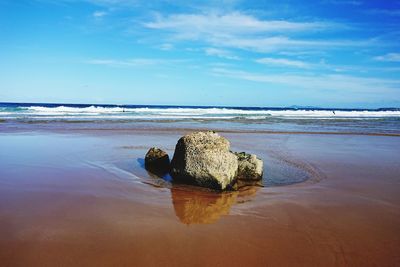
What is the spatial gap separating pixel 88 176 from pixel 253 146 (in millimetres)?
7293

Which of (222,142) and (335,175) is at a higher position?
(222,142)

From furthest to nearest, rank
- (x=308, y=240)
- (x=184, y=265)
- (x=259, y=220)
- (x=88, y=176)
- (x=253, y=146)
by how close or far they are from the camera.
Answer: (x=253, y=146), (x=88, y=176), (x=259, y=220), (x=308, y=240), (x=184, y=265)

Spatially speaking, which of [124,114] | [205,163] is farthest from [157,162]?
[124,114]

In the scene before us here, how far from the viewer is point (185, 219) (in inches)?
188

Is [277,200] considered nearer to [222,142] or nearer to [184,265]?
[222,142]

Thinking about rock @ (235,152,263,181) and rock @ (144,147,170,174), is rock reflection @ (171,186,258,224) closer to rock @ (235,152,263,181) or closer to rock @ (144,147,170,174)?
rock @ (235,152,263,181)

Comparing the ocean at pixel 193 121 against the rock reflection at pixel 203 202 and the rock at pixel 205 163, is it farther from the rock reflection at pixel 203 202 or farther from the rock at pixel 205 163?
the rock reflection at pixel 203 202

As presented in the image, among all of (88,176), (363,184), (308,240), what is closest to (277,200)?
(308,240)

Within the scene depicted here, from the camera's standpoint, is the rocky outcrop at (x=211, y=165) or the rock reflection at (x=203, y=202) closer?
the rock reflection at (x=203, y=202)

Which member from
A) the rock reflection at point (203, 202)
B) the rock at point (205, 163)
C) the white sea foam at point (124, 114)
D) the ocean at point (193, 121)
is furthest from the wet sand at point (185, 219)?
the white sea foam at point (124, 114)

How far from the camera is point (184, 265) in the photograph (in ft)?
11.5

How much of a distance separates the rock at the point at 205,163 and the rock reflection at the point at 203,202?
0.90ft

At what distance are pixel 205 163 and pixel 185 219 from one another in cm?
200

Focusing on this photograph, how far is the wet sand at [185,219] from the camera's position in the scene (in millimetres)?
3691
